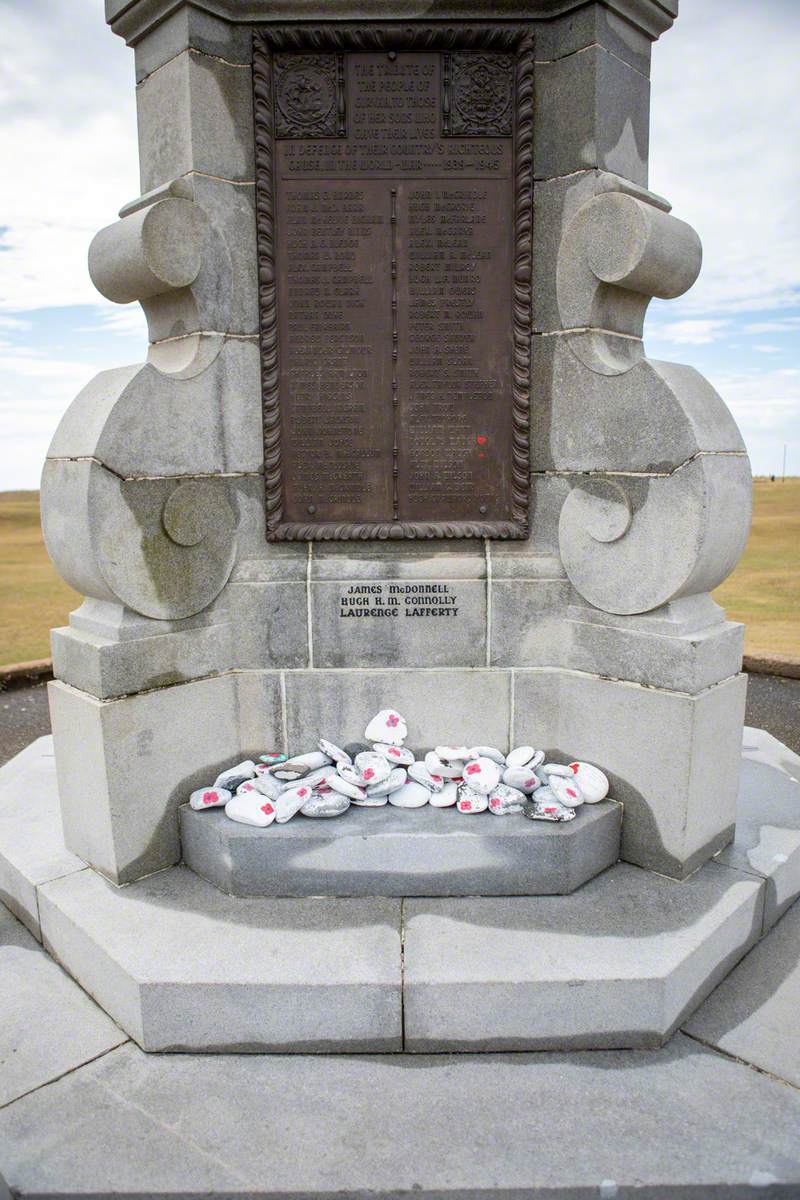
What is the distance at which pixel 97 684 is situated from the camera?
4.27m

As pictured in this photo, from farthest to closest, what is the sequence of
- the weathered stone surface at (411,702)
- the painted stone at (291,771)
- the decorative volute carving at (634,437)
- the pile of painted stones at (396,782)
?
1. the weathered stone surface at (411,702)
2. the painted stone at (291,771)
3. the pile of painted stones at (396,782)
4. the decorative volute carving at (634,437)

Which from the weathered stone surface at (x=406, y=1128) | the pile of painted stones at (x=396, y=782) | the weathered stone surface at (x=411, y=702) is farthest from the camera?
the weathered stone surface at (x=411, y=702)

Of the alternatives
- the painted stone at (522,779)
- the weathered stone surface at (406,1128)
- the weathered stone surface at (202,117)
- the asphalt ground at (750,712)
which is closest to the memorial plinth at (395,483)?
→ the weathered stone surface at (202,117)

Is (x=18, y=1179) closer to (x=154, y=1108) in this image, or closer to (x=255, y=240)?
(x=154, y=1108)

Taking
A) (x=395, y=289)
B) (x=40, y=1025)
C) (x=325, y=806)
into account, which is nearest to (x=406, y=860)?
(x=325, y=806)

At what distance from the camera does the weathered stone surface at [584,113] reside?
4.36 metres

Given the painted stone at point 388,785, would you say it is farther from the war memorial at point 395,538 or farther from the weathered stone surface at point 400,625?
the weathered stone surface at point 400,625

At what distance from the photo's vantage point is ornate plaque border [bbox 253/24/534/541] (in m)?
4.36

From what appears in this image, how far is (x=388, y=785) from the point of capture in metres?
4.48

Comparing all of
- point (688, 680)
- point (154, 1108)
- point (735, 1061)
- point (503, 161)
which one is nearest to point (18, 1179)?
point (154, 1108)

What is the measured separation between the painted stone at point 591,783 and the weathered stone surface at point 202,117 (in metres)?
3.57

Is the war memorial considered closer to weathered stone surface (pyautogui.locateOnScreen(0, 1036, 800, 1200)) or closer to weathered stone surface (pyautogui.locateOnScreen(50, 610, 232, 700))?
weathered stone surface (pyautogui.locateOnScreen(50, 610, 232, 700))

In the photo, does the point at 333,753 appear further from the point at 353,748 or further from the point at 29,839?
the point at 29,839

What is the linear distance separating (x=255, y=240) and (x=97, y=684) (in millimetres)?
2449
